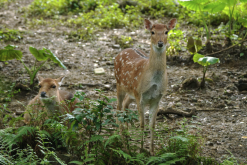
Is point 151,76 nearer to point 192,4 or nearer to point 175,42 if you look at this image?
point 192,4

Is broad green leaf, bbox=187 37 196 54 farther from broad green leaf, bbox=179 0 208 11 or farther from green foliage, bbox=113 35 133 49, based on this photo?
green foliage, bbox=113 35 133 49

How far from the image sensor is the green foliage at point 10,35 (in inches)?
396

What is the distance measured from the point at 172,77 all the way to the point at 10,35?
557 cm

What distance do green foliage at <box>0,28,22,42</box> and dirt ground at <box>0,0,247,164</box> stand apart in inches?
7.5

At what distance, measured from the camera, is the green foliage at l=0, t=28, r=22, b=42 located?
396 inches

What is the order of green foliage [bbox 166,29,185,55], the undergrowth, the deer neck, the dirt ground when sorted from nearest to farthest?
the undergrowth < the deer neck < the dirt ground < green foliage [bbox 166,29,185,55]

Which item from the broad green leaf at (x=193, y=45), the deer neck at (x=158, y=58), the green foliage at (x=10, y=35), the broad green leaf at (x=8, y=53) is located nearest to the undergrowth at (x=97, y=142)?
the deer neck at (x=158, y=58)

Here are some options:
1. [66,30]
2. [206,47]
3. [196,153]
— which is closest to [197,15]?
[206,47]

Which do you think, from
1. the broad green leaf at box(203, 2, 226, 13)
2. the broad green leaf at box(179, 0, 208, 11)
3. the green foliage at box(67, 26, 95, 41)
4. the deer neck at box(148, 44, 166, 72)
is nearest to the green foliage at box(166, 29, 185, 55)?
the broad green leaf at box(179, 0, 208, 11)

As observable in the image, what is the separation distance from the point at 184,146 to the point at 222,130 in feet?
6.29

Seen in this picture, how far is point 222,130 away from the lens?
5.82 meters

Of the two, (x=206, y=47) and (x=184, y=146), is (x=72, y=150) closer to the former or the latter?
(x=184, y=146)

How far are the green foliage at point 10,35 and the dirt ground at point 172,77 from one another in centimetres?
19

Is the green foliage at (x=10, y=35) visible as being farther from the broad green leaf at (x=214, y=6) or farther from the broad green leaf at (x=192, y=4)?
the broad green leaf at (x=214, y=6)
